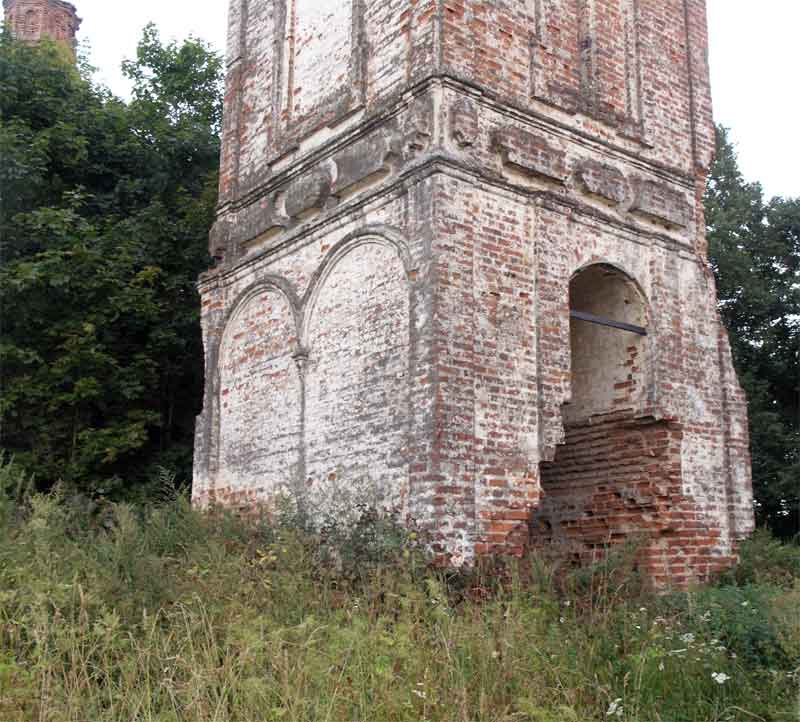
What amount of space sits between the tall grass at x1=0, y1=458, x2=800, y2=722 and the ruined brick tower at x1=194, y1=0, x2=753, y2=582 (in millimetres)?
1529

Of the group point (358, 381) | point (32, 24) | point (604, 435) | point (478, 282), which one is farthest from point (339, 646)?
point (32, 24)

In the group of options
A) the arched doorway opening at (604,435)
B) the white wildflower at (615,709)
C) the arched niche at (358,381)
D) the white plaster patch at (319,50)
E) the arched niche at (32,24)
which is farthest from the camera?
the arched niche at (32,24)

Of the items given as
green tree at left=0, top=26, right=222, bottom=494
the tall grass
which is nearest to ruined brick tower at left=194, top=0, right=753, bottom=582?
the tall grass

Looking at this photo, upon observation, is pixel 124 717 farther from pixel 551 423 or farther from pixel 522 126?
pixel 522 126

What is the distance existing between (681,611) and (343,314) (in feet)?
13.8

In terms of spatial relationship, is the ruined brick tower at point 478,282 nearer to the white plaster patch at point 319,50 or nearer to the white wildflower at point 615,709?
the white plaster patch at point 319,50

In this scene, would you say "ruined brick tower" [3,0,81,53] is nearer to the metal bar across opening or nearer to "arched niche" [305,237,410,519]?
"arched niche" [305,237,410,519]

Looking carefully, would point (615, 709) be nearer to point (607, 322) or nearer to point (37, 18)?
point (607, 322)

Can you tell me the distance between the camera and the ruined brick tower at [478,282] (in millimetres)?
8039

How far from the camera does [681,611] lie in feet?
22.7

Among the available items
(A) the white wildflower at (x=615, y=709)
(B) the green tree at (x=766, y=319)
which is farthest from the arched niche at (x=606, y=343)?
(B) the green tree at (x=766, y=319)

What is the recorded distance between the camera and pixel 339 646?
196 inches

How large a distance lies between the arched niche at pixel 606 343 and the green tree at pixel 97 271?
6525 mm

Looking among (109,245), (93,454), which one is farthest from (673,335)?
(109,245)
